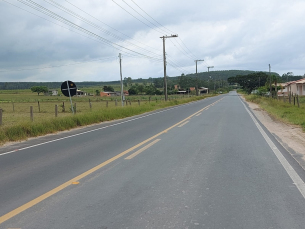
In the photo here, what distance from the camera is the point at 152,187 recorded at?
539cm

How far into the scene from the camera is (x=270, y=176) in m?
6.13

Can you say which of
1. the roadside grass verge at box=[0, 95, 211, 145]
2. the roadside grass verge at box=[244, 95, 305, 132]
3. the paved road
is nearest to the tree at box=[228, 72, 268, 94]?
the roadside grass verge at box=[244, 95, 305, 132]

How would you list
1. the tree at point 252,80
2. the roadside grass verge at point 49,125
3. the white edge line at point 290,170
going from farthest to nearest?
the tree at point 252,80 → the roadside grass verge at point 49,125 → the white edge line at point 290,170

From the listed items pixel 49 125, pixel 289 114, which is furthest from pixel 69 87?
pixel 289 114

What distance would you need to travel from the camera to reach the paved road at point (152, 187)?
4.06 meters

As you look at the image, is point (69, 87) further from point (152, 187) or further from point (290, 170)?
point (290, 170)

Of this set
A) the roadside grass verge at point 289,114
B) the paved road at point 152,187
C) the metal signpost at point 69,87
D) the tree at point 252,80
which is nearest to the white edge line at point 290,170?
the paved road at point 152,187

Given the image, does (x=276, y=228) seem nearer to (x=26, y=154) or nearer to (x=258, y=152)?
(x=258, y=152)

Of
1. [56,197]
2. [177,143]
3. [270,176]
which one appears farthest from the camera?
[177,143]

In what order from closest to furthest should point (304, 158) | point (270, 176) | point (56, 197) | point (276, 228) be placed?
1. point (276, 228)
2. point (56, 197)
3. point (270, 176)
4. point (304, 158)

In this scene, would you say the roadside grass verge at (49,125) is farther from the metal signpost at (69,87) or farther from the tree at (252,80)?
the tree at (252,80)

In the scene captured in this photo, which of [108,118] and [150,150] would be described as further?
[108,118]

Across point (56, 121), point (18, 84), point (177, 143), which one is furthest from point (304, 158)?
point (18, 84)

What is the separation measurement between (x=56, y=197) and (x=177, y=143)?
567cm
